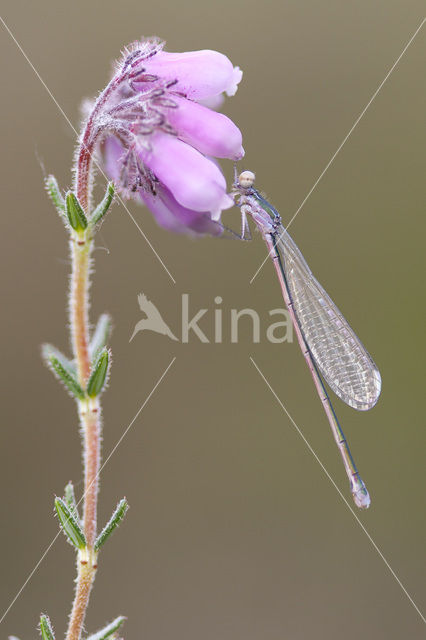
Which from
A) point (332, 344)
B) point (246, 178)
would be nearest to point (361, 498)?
point (332, 344)

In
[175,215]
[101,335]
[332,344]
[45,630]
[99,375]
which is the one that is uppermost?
[332,344]

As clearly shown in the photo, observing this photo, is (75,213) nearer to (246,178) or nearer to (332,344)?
(246,178)

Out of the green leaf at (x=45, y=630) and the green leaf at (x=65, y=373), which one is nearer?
the green leaf at (x=45, y=630)

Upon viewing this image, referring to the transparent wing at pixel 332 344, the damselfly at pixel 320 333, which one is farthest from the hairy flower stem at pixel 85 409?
the transparent wing at pixel 332 344

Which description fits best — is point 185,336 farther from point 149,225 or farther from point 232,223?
point 232,223

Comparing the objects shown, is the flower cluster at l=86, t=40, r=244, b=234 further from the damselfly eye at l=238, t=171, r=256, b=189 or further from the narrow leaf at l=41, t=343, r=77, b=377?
the damselfly eye at l=238, t=171, r=256, b=189

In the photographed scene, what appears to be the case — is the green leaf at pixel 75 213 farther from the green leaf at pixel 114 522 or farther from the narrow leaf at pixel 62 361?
the green leaf at pixel 114 522

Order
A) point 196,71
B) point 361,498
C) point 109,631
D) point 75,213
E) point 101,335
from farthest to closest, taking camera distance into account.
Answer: point 361,498 → point 101,335 → point 196,71 → point 75,213 → point 109,631
